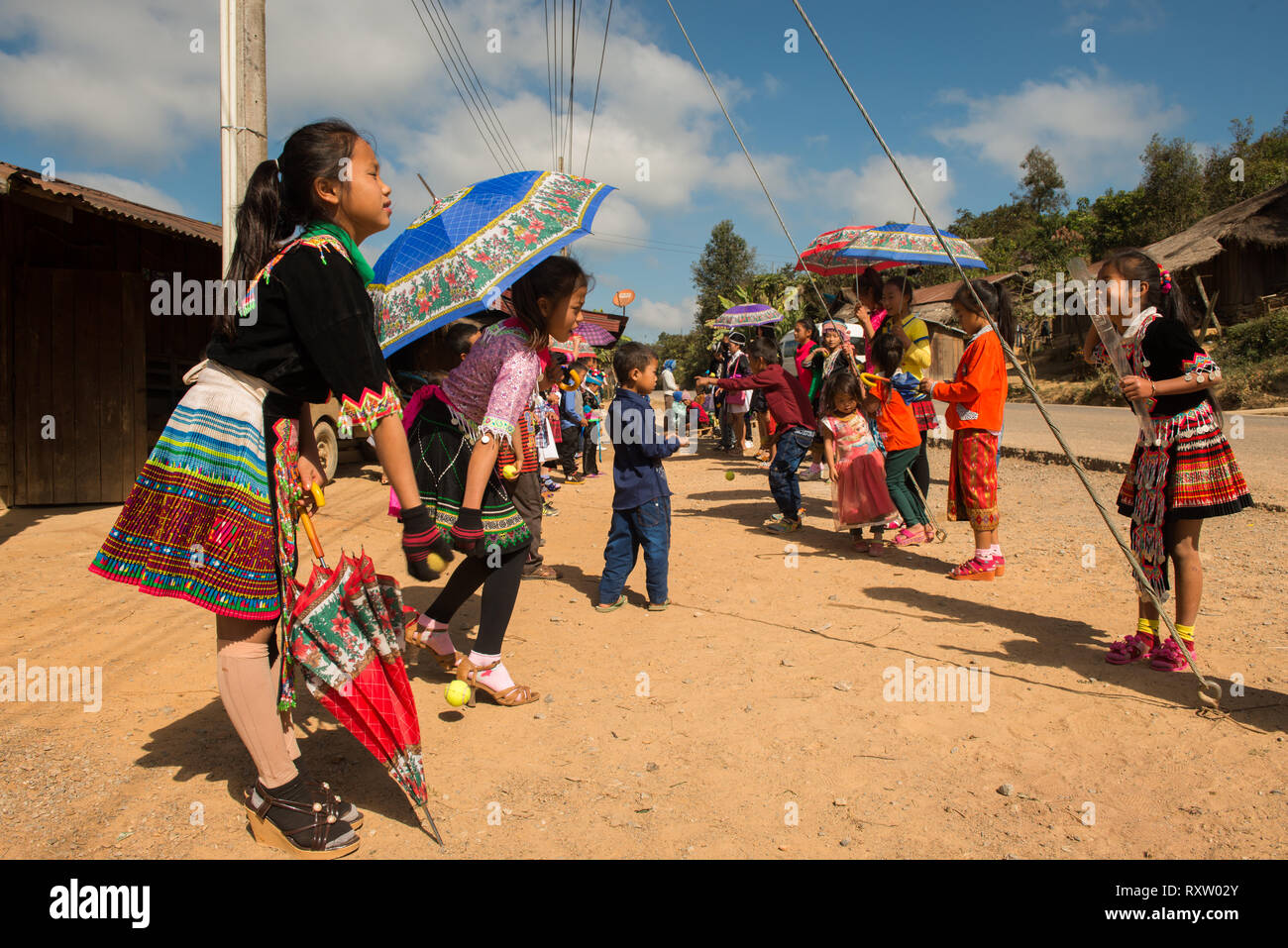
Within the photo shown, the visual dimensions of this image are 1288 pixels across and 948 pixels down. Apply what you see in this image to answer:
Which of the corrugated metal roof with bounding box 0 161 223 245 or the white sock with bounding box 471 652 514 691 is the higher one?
the corrugated metal roof with bounding box 0 161 223 245

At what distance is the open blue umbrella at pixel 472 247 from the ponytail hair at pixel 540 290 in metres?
0.06

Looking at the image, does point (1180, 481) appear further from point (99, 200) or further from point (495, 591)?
point (99, 200)

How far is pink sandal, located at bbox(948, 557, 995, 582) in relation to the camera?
5.44 meters

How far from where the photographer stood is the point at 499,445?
323 centimetres

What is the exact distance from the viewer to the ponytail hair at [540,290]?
3477 millimetres

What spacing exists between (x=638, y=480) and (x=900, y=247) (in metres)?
4.00

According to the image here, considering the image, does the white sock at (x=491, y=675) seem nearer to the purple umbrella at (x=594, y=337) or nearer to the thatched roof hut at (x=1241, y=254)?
the purple umbrella at (x=594, y=337)

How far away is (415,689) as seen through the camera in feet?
12.4

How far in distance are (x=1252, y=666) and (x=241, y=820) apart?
4.29m

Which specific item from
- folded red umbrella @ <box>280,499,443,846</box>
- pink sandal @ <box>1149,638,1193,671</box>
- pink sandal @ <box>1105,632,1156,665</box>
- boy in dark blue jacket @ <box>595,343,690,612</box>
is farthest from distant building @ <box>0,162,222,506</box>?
pink sandal @ <box>1149,638,1193,671</box>

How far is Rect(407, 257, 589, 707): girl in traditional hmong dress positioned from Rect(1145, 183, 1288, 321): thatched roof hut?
25554 mm

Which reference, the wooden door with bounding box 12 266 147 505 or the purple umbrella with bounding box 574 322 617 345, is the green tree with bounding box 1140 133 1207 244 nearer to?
the purple umbrella with bounding box 574 322 617 345

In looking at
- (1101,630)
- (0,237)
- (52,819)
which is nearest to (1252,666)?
(1101,630)

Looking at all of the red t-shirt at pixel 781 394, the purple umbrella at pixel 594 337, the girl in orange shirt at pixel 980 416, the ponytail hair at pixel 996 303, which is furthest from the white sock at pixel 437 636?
the purple umbrella at pixel 594 337
